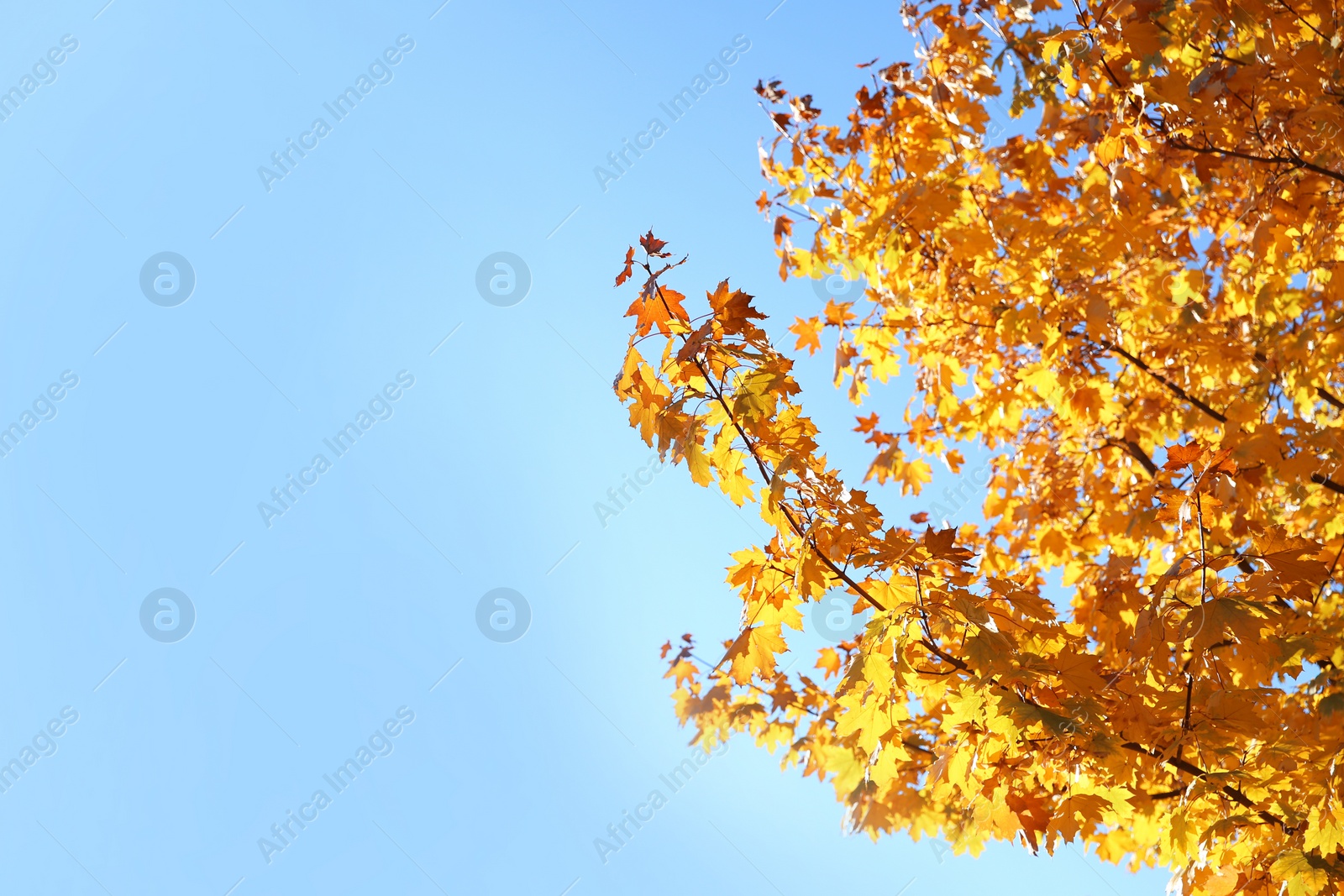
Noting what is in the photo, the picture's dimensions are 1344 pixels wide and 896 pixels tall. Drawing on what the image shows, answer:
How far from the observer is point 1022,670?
7.27ft

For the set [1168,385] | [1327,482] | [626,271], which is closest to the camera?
[626,271]

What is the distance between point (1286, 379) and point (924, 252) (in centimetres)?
212

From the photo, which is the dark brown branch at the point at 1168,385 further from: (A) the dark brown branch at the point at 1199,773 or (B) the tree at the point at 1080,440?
(A) the dark brown branch at the point at 1199,773

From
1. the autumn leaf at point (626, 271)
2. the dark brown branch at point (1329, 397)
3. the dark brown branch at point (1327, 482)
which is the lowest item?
the autumn leaf at point (626, 271)

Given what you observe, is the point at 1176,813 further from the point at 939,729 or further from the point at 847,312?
the point at 847,312

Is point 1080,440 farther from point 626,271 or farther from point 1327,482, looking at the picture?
point 626,271

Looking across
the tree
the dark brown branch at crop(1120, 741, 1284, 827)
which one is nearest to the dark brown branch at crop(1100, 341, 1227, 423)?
the tree

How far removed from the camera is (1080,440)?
5.48 metres

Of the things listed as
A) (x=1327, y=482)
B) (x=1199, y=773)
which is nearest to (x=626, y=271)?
(x=1199, y=773)

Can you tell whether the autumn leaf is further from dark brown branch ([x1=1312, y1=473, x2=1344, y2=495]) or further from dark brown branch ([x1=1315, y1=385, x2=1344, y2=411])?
dark brown branch ([x1=1315, y1=385, x2=1344, y2=411])

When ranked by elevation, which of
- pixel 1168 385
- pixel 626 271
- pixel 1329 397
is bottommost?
pixel 626 271

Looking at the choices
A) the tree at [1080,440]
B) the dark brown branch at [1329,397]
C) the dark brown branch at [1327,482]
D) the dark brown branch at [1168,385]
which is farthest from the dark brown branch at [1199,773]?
the dark brown branch at [1329,397]

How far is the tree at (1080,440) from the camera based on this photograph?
231 centimetres

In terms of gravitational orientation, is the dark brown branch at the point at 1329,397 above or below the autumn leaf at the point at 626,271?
above
